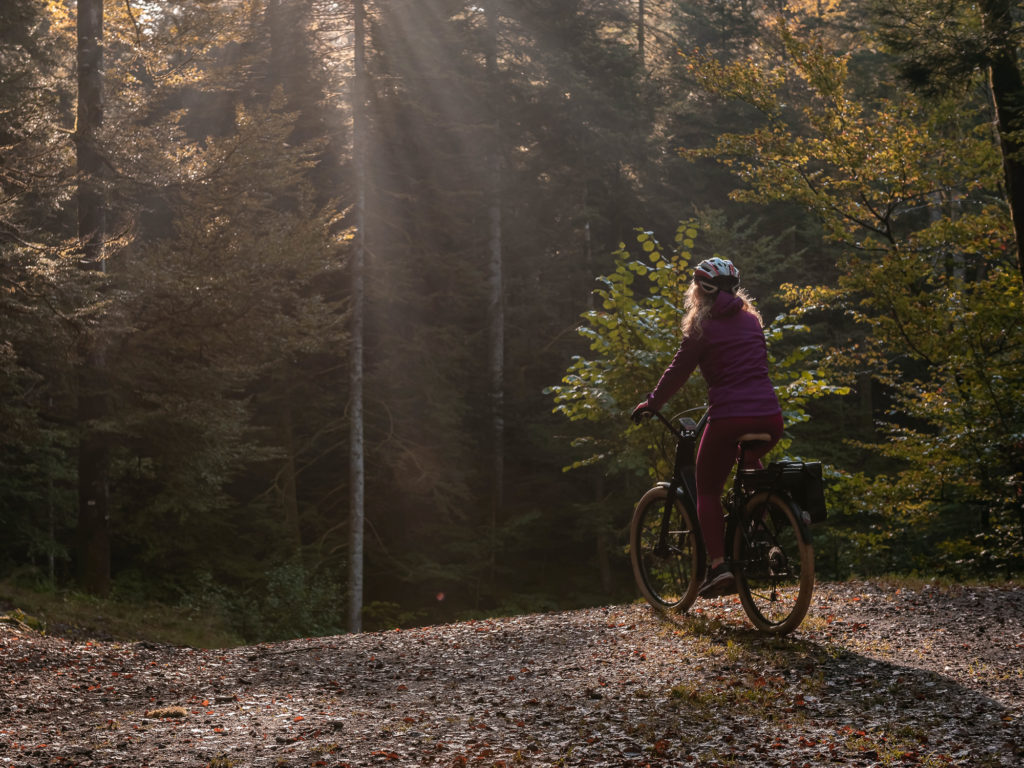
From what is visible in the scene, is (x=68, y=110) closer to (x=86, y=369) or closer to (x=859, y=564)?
(x=86, y=369)

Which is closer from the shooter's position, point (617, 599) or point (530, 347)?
point (617, 599)

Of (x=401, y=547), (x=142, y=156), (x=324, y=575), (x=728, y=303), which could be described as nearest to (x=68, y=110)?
(x=142, y=156)

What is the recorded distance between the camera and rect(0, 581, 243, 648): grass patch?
959cm

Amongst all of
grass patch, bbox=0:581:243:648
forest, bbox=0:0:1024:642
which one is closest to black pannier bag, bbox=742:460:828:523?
forest, bbox=0:0:1024:642

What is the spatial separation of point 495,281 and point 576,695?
22.1m

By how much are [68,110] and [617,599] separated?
16.6 m

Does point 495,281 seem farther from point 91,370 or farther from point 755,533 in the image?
point 755,533

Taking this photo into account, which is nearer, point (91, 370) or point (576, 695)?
point (576, 695)

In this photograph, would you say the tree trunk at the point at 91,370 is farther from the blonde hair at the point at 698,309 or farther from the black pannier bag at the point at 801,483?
the black pannier bag at the point at 801,483

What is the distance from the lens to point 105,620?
1053 cm

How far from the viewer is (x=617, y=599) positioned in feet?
78.5

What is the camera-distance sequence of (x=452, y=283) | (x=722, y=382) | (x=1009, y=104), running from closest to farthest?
(x=722, y=382) → (x=1009, y=104) → (x=452, y=283)

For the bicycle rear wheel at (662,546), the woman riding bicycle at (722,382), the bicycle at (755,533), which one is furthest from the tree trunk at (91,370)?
the woman riding bicycle at (722,382)

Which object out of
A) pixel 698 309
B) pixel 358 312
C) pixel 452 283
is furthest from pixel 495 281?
pixel 698 309
